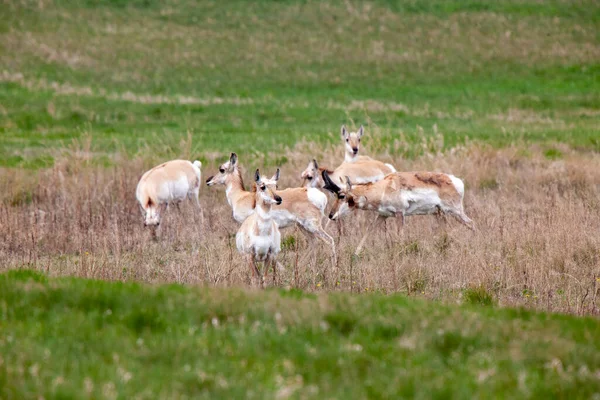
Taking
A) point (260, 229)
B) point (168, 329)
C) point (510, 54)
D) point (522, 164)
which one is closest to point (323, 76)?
point (510, 54)

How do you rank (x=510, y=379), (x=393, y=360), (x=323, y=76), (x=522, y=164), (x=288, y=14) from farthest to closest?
(x=288, y=14) < (x=323, y=76) < (x=522, y=164) < (x=393, y=360) < (x=510, y=379)

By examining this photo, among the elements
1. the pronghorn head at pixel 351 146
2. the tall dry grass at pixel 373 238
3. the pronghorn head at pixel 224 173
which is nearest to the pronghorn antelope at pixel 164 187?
the tall dry grass at pixel 373 238

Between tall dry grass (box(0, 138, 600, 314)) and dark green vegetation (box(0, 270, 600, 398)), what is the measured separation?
2156 mm

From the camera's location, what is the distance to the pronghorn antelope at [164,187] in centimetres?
1549

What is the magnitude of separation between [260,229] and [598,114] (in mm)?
30357

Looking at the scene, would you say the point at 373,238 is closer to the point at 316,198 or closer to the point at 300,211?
the point at 316,198

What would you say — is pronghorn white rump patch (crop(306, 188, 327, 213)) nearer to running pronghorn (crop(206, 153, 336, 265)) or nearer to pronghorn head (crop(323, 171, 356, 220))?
running pronghorn (crop(206, 153, 336, 265))

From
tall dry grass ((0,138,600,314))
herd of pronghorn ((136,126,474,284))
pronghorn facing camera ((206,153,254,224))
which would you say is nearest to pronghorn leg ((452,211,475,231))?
herd of pronghorn ((136,126,474,284))

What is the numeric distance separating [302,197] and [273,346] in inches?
283

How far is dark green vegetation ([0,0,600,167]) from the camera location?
105ft

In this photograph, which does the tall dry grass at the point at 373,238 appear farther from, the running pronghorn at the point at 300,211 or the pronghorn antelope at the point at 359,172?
the pronghorn antelope at the point at 359,172

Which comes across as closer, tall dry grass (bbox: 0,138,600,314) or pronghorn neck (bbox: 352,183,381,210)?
tall dry grass (bbox: 0,138,600,314)

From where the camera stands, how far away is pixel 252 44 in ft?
178

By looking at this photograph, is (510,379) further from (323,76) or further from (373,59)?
(373,59)
